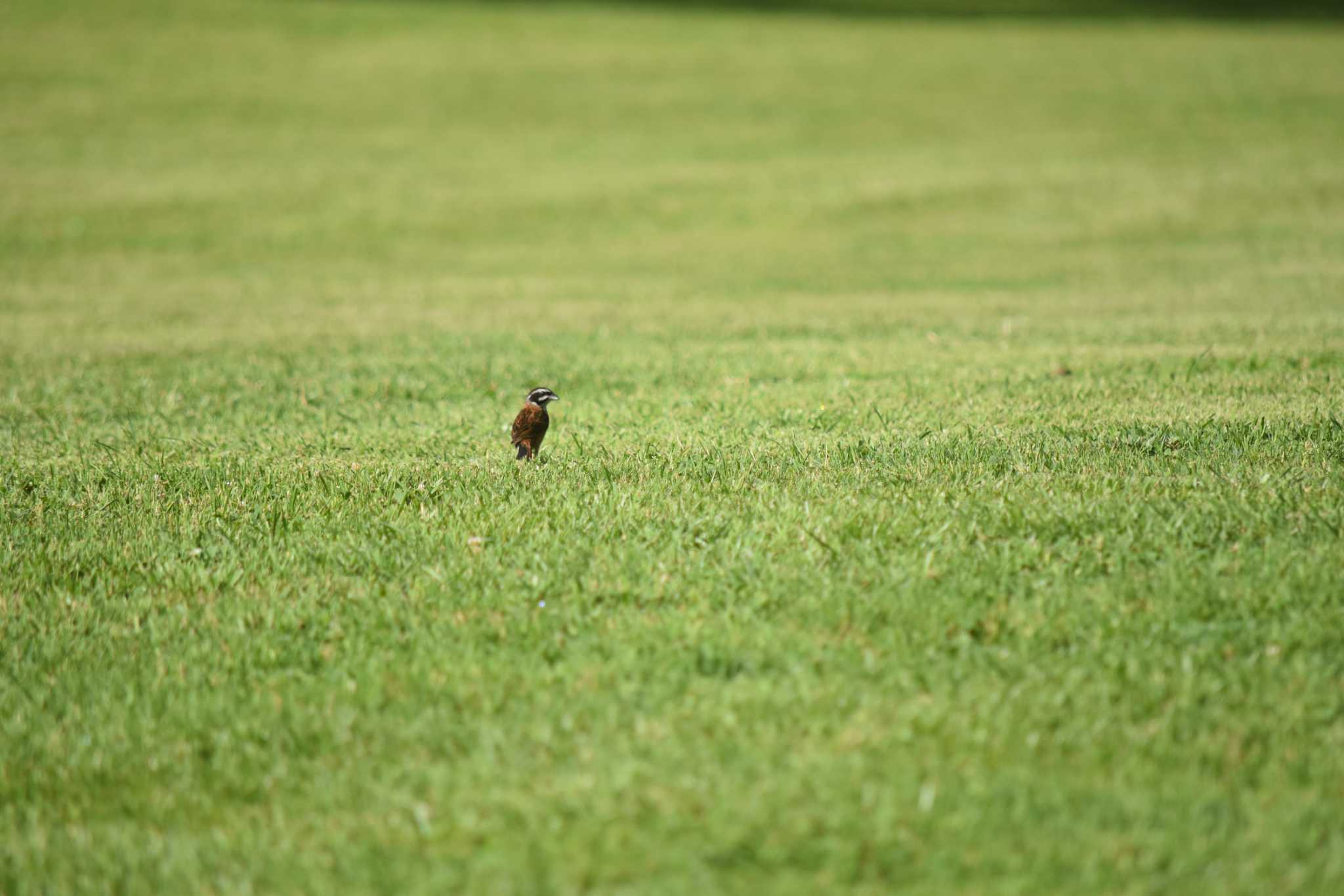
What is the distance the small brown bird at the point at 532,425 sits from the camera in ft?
22.6

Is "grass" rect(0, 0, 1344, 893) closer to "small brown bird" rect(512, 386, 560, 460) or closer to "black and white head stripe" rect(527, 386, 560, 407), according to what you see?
"small brown bird" rect(512, 386, 560, 460)

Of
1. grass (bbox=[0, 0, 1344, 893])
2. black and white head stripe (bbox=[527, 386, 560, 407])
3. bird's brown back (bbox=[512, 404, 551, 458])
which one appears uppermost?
black and white head stripe (bbox=[527, 386, 560, 407])

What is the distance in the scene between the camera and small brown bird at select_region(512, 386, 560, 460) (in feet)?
22.6

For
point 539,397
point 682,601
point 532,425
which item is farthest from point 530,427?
point 682,601

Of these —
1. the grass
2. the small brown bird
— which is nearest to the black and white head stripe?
the small brown bird

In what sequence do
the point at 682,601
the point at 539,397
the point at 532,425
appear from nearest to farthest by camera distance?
the point at 682,601, the point at 532,425, the point at 539,397

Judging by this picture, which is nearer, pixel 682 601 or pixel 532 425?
pixel 682 601

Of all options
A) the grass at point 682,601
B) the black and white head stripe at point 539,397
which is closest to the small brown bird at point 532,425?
the black and white head stripe at point 539,397

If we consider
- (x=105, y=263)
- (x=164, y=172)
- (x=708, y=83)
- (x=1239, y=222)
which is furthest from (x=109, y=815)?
(x=708, y=83)

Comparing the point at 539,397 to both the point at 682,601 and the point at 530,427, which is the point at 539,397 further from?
the point at 682,601

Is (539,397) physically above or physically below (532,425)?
above

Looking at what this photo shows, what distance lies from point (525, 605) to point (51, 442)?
16.8ft

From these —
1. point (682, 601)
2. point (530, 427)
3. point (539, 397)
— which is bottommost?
point (682, 601)

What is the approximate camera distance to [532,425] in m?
6.91
